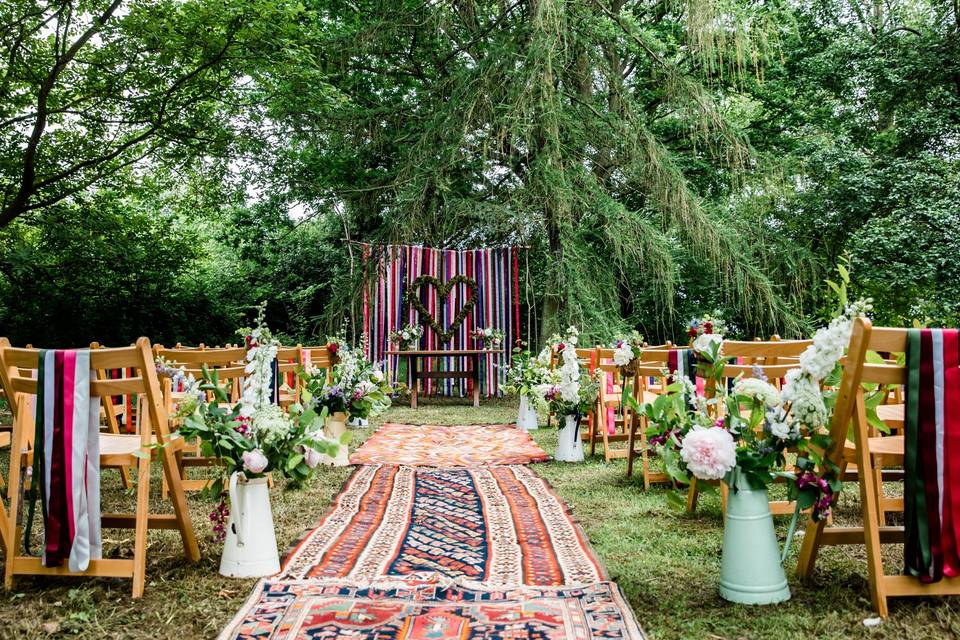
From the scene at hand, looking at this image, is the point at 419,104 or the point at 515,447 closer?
the point at 515,447

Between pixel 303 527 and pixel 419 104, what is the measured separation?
848 centimetres

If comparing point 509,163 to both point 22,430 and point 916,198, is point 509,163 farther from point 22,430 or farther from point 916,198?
point 22,430

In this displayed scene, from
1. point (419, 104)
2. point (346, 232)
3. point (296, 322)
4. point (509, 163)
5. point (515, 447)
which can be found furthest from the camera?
point (296, 322)

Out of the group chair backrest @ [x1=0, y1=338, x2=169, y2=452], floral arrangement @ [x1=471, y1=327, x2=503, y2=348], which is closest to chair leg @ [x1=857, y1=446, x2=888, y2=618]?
chair backrest @ [x1=0, y1=338, x2=169, y2=452]

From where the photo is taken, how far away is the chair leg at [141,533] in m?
2.52

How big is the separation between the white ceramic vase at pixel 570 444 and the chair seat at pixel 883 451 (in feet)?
9.17

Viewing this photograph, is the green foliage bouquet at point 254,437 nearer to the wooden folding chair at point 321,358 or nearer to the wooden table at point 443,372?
the wooden folding chair at point 321,358

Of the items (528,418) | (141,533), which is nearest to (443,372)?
(528,418)

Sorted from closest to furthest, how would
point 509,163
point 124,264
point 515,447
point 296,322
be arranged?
point 515,447, point 509,163, point 124,264, point 296,322

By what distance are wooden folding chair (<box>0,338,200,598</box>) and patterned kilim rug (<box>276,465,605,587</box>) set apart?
1.49 ft

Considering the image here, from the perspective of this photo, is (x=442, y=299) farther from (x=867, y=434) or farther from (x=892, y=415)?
(x=867, y=434)

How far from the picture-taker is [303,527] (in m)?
3.48

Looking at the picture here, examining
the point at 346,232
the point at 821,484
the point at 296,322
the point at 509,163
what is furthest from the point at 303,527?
the point at 296,322

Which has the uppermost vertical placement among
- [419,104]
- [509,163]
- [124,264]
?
[419,104]
